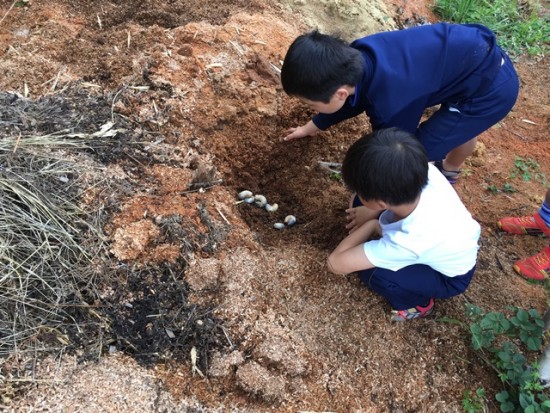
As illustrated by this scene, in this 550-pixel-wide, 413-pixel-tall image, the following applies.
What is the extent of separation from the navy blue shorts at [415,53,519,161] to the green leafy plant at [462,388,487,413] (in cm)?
112

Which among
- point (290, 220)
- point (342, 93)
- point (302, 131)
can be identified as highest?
point (342, 93)

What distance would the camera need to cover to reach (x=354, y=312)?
2264 millimetres

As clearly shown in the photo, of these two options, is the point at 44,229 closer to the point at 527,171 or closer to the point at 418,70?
the point at 418,70

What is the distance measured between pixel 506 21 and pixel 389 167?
142 inches

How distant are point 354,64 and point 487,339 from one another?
1.30 m

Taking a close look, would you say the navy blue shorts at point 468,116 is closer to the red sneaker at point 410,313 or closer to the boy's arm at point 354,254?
the boy's arm at point 354,254

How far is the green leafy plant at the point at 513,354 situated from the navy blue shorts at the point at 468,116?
814 millimetres

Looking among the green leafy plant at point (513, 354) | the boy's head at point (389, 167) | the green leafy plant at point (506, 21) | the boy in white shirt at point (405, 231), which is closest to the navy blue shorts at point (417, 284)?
the boy in white shirt at point (405, 231)

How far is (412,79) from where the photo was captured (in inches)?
84.0

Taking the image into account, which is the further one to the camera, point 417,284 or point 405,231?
point 417,284

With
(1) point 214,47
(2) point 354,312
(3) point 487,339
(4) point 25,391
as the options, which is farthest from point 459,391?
(1) point 214,47

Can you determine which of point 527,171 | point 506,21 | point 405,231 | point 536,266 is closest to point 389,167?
point 405,231

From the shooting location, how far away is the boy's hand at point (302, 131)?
8.87 ft

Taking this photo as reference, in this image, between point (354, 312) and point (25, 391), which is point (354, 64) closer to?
point (354, 312)
